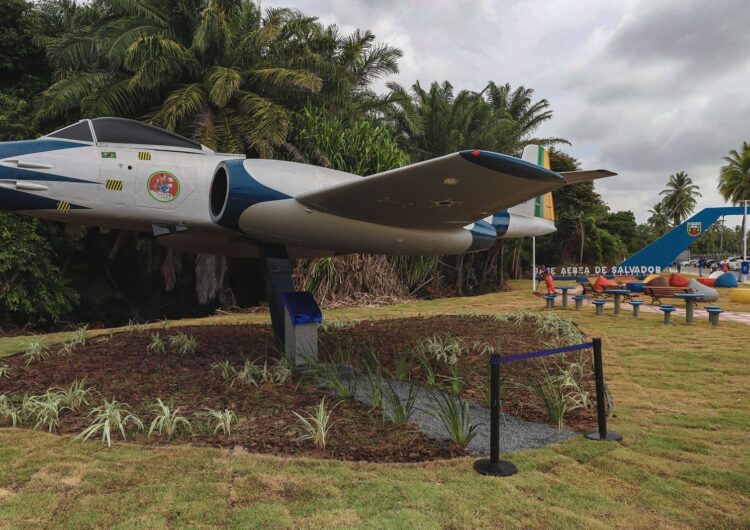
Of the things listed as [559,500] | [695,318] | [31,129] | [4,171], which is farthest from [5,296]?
[695,318]

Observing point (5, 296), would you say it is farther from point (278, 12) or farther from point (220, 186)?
point (278, 12)

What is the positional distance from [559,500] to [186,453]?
8.73ft

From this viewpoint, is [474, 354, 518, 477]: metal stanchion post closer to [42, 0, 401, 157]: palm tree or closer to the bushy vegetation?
the bushy vegetation

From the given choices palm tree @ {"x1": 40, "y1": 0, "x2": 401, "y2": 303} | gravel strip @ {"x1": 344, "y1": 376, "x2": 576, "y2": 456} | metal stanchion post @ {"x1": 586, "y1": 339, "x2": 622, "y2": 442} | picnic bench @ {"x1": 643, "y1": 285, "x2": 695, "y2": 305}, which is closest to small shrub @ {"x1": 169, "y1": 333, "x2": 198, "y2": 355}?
gravel strip @ {"x1": 344, "y1": 376, "x2": 576, "y2": 456}

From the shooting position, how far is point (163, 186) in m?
5.54

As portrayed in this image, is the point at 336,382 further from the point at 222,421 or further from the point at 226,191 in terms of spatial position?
the point at 226,191

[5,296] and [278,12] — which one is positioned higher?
[278,12]

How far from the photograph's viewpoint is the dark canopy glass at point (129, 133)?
537 centimetres

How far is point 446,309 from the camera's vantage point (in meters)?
13.6

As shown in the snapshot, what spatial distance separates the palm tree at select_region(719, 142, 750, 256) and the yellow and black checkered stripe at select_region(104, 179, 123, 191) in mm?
52584

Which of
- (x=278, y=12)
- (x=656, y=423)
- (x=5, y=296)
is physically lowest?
(x=656, y=423)

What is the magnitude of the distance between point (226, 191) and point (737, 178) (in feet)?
178

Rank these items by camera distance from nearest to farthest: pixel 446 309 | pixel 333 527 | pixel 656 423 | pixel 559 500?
pixel 333 527
pixel 559 500
pixel 656 423
pixel 446 309

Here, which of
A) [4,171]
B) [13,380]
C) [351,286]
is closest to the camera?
[4,171]
